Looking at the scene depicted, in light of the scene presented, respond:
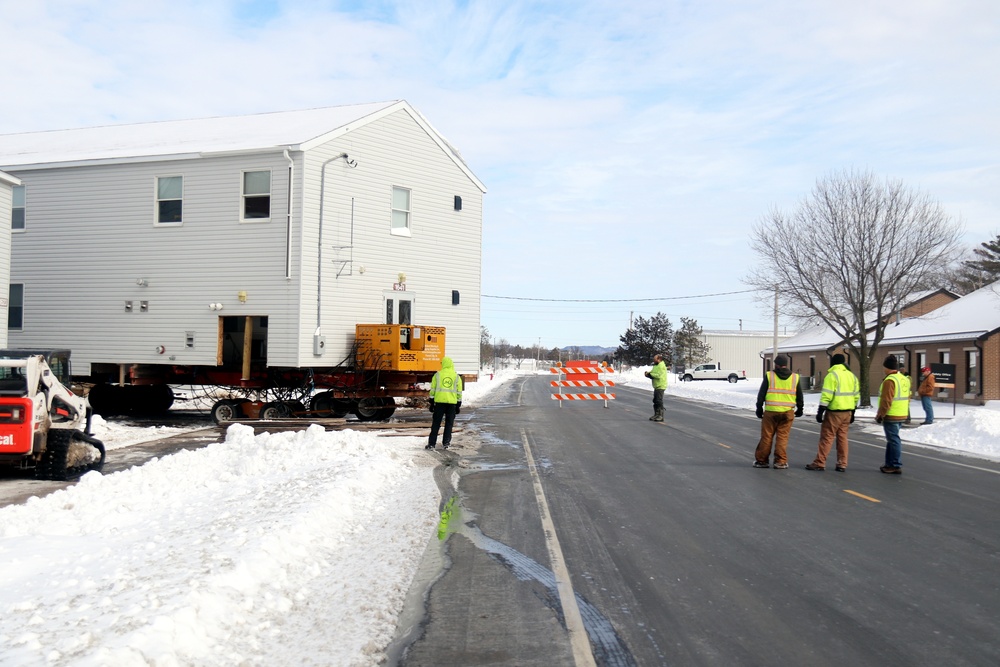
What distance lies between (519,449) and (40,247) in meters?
14.8

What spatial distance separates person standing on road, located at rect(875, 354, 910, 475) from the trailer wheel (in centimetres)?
1239

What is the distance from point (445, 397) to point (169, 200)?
34.8ft

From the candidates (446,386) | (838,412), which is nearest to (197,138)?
(446,386)

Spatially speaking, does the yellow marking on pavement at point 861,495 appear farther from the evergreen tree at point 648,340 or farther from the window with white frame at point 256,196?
the evergreen tree at point 648,340

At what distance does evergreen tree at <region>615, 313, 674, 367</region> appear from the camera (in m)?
87.6

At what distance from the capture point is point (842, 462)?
1269 centimetres

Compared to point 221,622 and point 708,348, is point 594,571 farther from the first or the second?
point 708,348

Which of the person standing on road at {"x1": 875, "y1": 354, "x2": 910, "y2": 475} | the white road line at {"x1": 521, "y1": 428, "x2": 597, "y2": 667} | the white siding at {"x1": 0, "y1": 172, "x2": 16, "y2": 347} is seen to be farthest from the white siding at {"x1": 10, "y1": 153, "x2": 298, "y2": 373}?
the person standing on road at {"x1": 875, "y1": 354, "x2": 910, "y2": 475}

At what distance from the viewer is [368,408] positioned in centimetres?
2092

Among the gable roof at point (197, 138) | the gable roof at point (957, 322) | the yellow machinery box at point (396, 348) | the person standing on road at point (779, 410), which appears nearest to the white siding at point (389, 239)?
the gable roof at point (197, 138)

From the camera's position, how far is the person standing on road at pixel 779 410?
12.9 m

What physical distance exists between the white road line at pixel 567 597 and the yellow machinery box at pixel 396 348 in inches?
416

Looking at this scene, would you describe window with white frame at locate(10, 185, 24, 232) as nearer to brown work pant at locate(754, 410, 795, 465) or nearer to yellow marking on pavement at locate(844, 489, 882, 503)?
brown work pant at locate(754, 410, 795, 465)

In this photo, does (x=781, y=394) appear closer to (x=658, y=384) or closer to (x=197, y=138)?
(x=658, y=384)
